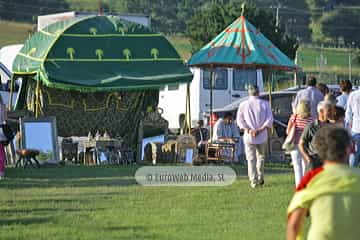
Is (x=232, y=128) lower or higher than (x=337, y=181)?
lower

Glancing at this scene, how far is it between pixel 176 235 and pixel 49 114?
44.4 feet

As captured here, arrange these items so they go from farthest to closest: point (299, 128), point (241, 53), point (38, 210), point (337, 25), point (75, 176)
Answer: point (337, 25) < point (241, 53) < point (75, 176) < point (299, 128) < point (38, 210)

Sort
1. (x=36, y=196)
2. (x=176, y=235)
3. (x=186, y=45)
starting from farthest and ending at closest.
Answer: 1. (x=186, y=45)
2. (x=36, y=196)
3. (x=176, y=235)

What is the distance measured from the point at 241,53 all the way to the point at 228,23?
3290 centimetres

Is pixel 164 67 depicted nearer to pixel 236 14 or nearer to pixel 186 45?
pixel 236 14

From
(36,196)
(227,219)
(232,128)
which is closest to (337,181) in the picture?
(227,219)

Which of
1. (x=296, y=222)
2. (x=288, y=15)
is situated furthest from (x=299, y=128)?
(x=288, y=15)

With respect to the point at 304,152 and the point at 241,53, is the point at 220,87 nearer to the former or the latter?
the point at 241,53

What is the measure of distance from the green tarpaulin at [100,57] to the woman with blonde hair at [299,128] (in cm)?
937

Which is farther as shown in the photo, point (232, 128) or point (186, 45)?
point (186, 45)

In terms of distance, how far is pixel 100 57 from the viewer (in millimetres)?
24672

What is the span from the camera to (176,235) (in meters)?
12.2

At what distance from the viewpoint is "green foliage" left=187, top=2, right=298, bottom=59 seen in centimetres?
5462

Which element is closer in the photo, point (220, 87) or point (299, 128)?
point (299, 128)
